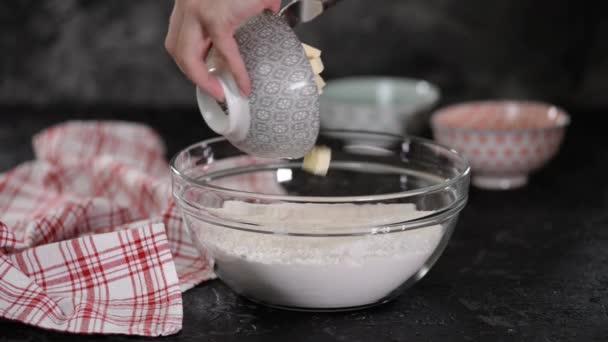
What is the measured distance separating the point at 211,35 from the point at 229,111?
0.26ft

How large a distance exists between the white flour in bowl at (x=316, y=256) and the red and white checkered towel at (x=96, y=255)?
0.08 meters

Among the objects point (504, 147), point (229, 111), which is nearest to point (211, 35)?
point (229, 111)

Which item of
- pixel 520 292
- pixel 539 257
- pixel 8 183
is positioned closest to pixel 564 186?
pixel 539 257

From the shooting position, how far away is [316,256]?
0.89 m

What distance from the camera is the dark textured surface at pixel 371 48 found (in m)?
1.97

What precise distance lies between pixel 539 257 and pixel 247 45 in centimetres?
54

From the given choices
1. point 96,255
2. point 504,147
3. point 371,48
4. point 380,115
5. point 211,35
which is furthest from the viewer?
point 371,48

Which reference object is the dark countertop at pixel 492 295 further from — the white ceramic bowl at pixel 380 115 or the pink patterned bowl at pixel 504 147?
the white ceramic bowl at pixel 380 115

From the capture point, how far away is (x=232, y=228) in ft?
3.02

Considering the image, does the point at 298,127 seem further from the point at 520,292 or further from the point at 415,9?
the point at 415,9

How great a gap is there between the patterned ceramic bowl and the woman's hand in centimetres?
2

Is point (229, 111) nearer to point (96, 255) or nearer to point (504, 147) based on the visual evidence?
point (96, 255)


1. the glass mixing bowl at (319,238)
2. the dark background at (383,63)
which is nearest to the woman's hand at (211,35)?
the glass mixing bowl at (319,238)

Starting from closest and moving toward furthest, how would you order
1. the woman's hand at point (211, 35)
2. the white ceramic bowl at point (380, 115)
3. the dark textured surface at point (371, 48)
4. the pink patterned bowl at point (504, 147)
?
the woman's hand at point (211, 35)
the pink patterned bowl at point (504, 147)
the white ceramic bowl at point (380, 115)
the dark textured surface at point (371, 48)
